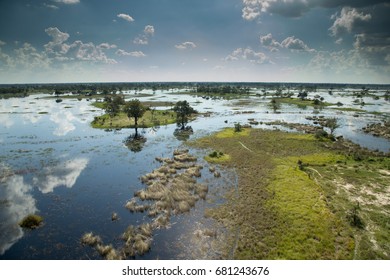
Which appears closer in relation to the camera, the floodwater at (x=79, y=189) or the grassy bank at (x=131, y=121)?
the floodwater at (x=79, y=189)

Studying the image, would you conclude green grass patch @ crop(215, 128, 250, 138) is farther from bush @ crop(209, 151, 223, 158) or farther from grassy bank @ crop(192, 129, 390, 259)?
bush @ crop(209, 151, 223, 158)

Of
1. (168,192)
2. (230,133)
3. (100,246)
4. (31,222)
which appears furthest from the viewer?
(230,133)

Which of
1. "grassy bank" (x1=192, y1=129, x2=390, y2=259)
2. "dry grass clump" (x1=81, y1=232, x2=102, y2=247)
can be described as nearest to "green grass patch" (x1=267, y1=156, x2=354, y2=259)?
"grassy bank" (x1=192, y1=129, x2=390, y2=259)

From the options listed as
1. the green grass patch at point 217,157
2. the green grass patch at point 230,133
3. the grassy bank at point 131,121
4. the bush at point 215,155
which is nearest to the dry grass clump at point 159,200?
the green grass patch at point 217,157

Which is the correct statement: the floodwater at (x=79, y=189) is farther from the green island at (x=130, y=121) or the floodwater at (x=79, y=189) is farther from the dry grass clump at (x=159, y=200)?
the green island at (x=130, y=121)

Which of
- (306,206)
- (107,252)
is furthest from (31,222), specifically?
(306,206)

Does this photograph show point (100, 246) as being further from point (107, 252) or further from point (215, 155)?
point (215, 155)

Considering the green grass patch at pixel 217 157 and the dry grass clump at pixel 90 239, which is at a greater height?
the green grass patch at pixel 217 157
